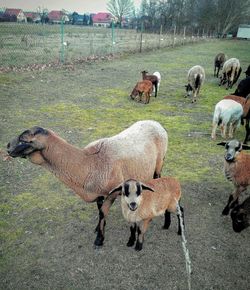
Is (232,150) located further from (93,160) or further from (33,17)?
(33,17)

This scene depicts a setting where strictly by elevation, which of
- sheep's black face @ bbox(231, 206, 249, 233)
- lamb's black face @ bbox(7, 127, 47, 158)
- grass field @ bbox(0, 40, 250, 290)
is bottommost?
grass field @ bbox(0, 40, 250, 290)

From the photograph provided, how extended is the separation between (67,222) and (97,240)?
0.68m

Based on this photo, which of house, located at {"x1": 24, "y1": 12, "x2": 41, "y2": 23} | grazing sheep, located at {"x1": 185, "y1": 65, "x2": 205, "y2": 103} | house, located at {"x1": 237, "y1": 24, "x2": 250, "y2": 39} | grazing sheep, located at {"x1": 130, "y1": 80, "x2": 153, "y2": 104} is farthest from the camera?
house, located at {"x1": 237, "y1": 24, "x2": 250, "y2": 39}

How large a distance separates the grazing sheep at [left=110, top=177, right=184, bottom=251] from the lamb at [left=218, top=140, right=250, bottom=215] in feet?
3.90

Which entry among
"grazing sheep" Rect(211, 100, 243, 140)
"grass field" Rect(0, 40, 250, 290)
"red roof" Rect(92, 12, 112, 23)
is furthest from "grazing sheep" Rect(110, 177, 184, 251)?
"red roof" Rect(92, 12, 112, 23)

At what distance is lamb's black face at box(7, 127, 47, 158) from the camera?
372 centimetres

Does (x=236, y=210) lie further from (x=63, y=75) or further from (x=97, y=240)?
(x=63, y=75)

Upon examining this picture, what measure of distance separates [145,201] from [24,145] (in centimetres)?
168

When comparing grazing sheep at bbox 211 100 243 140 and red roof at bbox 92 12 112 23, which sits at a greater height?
red roof at bbox 92 12 112 23

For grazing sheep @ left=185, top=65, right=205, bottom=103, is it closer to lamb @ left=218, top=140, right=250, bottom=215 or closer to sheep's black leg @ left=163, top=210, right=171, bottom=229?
lamb @ left=218, top=140, right=250, bottom=215

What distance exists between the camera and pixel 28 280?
3.68 metres

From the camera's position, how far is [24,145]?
3.72m

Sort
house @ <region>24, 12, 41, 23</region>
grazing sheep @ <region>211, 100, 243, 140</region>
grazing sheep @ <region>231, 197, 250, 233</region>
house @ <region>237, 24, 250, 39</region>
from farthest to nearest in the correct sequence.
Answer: house @ <region>237, 24, 250, 39</region>, house @ <region>24, 12, 41, 23</region>, grazing sheep @ <region>211, 100, 243, 140</region>, grazing sheep @ <region>231, 197, 250, 233</region>

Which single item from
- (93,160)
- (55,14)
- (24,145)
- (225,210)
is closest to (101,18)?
(55,14)
